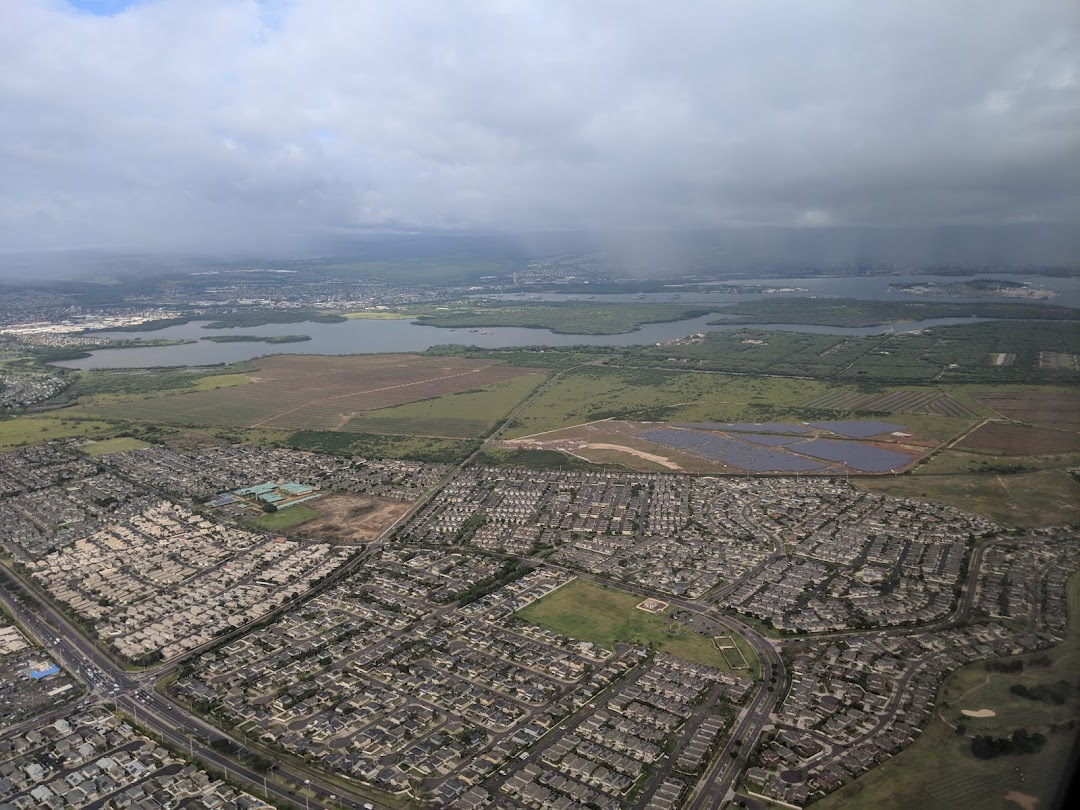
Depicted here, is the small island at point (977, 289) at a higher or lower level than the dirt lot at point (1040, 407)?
higher

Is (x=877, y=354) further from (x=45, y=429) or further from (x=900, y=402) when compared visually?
(x=45, y=429)

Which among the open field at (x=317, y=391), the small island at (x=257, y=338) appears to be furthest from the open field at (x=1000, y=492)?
the small island at (x=257, y=338)

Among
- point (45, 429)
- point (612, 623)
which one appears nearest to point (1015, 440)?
point (612, 623)

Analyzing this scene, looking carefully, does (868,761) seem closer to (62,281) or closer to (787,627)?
(787,627)

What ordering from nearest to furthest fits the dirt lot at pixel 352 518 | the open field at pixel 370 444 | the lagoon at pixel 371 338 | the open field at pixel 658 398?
the dirt lot at pixel 352 518 < the open field at pixel 370 444 < the open field at pixel 658 398 < the lagoon at pixel 371 338

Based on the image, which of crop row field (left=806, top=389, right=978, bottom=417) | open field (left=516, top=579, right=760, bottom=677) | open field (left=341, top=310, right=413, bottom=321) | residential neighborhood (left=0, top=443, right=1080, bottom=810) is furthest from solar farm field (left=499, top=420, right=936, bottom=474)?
open field (left=341, top=310, right=413, bottom=321)

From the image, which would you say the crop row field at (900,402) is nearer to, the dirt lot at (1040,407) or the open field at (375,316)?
the dirt lot at (1040,407)

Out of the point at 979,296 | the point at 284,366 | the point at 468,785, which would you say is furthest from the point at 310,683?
the point at 979,296
